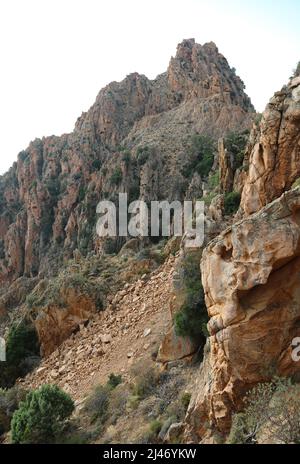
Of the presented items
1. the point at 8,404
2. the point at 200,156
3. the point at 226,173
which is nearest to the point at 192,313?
the point at 8,404

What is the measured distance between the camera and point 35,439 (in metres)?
11.4

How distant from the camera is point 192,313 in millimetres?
12586

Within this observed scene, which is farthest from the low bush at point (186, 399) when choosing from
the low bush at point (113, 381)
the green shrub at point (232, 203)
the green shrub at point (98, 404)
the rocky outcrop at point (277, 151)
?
the green shrub at point (232, 203)

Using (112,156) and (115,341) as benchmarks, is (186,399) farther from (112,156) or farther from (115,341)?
(112,156)

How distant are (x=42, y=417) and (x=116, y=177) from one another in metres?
34.5

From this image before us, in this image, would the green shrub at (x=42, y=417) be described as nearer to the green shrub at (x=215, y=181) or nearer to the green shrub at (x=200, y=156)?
the green shrub at (x=215, y=181)

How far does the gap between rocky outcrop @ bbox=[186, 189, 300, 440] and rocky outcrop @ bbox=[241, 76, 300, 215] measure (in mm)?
4129

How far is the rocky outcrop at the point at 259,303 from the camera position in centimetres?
831

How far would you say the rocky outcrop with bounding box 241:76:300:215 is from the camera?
478 inches

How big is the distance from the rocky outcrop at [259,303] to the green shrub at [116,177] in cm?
3591

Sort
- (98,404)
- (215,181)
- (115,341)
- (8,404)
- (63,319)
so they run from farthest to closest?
(215,181) → (63,319) → (115,341) → (8,404) → (98,404)

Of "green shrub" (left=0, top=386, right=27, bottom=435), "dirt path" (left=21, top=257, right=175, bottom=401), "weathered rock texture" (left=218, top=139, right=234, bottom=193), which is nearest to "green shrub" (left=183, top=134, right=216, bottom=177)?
"weathered rock texture" (left=218, top=139, right=234, bottom=193)

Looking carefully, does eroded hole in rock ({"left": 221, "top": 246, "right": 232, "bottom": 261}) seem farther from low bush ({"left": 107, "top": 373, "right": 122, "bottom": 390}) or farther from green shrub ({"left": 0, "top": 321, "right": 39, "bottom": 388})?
green shrub ({"left": 0, "top": 321, "right": 39, "bottom": 388})
